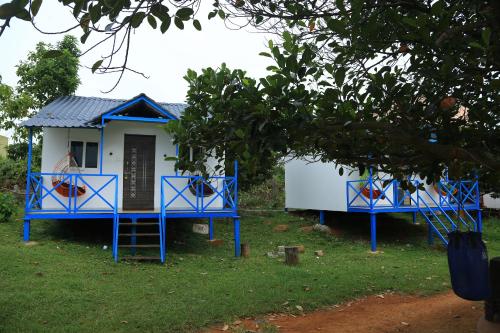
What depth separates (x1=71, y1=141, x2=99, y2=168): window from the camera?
1135 cm

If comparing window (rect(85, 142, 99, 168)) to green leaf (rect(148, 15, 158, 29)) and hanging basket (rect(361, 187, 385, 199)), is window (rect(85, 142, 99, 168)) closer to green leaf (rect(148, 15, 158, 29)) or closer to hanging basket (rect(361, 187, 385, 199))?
hanging basket (rect(361, 187, 385, 199))

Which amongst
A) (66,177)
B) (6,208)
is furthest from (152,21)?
(6,208)

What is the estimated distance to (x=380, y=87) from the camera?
145 inches

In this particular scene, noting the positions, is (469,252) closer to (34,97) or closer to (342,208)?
(342,208)

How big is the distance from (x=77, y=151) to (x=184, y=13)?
9.95 metres

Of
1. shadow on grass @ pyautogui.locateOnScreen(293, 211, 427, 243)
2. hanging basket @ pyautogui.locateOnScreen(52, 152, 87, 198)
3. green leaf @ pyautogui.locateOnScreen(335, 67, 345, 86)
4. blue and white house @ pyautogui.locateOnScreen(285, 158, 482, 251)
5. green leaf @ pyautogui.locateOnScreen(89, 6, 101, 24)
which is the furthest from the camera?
shadow on grass @ pyautogui.locateOnScreen(293, 211, 427, 243)

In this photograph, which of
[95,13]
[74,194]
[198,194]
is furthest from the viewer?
[198,194]

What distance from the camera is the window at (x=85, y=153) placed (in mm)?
11352

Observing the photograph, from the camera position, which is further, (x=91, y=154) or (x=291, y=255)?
(x=91, y=154)

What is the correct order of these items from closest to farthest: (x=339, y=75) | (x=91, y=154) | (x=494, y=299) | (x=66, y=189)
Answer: (x=339, y=75)
(x=494, y=299)
(x=66, y=189)
(x=91, y=154)

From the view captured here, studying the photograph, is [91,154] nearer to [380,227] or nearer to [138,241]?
[138,241]

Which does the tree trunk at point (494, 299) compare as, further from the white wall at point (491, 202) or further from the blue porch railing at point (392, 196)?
the white wall at point (491, 202)

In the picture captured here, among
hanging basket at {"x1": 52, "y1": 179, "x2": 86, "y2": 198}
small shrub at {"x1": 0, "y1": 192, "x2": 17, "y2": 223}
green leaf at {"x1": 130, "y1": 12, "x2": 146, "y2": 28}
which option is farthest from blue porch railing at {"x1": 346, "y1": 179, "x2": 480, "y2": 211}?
green leaf at {"x1": 130, "y1": 12, "x2": 146, "y2": 28}

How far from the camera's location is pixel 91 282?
7387mm
